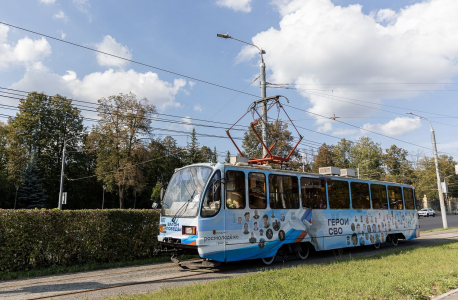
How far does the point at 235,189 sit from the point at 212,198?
32.7 inches

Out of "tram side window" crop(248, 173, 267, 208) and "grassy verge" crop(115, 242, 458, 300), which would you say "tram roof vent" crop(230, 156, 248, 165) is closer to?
"tram side window" crop(248, 173, 267, 208)

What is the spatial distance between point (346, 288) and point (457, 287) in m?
2.47

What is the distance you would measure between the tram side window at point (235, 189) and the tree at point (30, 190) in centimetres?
4108

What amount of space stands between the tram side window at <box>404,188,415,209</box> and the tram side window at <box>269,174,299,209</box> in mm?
8747

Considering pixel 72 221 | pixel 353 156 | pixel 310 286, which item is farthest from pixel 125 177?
pixel 353 156

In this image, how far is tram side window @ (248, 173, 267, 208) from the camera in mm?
9802

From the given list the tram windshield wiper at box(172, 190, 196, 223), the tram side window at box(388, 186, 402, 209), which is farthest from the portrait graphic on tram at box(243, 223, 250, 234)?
the tram side window at box(388, 186, 402, 209)

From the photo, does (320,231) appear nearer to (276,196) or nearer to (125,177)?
(276,196)

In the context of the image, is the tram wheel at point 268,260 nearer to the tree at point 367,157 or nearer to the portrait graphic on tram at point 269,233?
the portrait graphic on tram at point 269,233

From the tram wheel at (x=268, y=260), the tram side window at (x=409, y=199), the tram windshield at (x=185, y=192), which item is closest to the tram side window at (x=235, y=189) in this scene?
the tram windshield at (x=185, y=192)

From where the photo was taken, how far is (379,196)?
15055 millimetres

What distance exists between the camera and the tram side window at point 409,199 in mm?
16916

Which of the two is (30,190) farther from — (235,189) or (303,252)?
(235,189)

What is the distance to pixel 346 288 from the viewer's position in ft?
20.9
